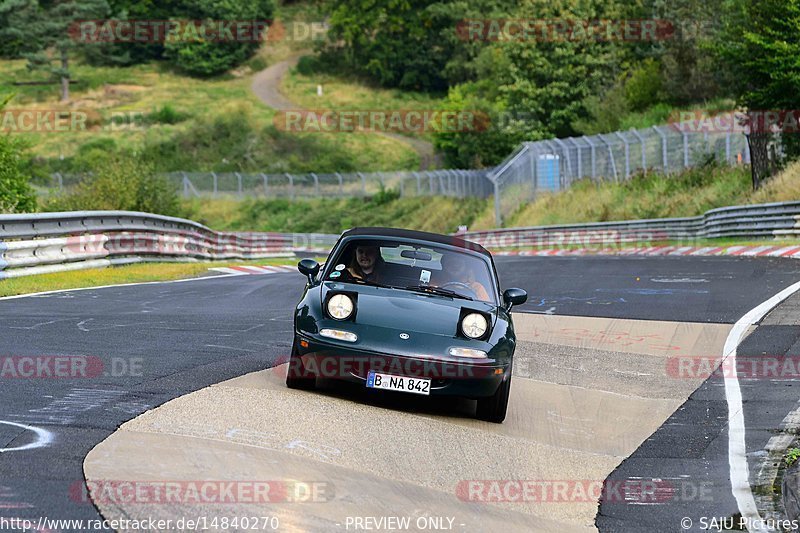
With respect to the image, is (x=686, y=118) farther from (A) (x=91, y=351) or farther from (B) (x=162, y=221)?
(A) (x=91, y=351)

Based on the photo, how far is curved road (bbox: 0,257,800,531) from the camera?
705 cm

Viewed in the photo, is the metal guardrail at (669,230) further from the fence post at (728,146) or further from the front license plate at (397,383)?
the front license plate at (397,383)

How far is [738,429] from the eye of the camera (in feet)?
30.9

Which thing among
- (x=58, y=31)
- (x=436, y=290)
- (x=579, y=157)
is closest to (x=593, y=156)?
(x=579, y=157)

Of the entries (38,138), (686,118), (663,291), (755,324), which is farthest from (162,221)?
(38,138)

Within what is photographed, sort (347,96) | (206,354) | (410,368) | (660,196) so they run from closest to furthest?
(410,368) < (206,354) < (660,196) < (347,96)

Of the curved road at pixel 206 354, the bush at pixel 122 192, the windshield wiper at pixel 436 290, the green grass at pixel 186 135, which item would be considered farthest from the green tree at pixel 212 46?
the windshield wiper at pixel 436 290

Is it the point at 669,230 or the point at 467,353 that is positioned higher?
the point at 467,353

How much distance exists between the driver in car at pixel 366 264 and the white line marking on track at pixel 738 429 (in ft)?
9.82

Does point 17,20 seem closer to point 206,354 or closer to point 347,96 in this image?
point 347,96

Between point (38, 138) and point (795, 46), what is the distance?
7051cm

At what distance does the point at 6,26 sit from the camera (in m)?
115

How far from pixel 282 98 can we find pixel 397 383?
10376 centimetres

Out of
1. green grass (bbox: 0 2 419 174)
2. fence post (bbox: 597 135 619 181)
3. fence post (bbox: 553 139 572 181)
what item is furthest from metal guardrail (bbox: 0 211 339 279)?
green grass (bbox: 0 2 419 174)
